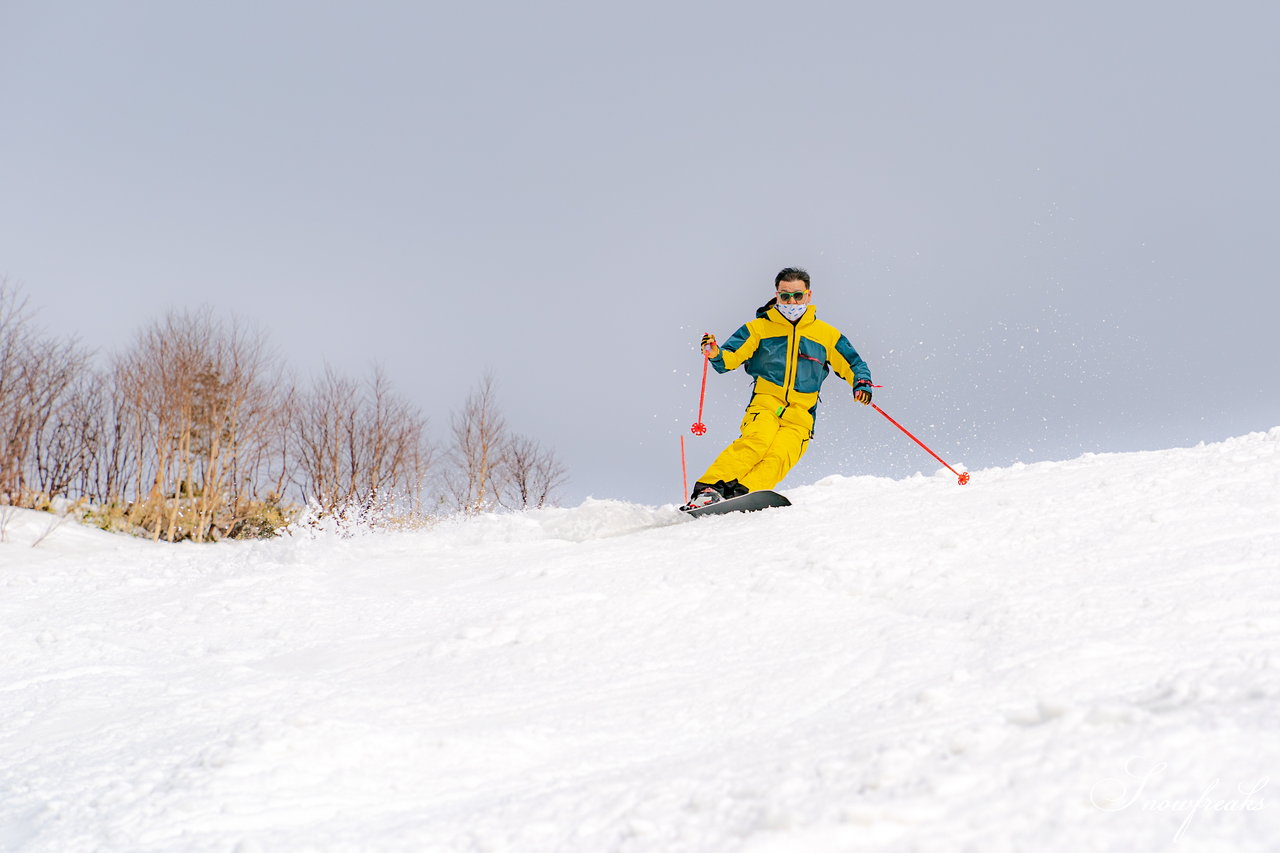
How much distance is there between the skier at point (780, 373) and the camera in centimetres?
720

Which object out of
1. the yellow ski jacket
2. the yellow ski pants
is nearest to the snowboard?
the yellow ski pants

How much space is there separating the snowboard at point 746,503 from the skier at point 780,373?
204 millimetres

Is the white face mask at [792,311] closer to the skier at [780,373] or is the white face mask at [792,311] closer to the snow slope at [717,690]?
the skier at [780,373]

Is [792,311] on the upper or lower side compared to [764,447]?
upper

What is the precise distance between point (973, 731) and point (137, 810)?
2.33 m

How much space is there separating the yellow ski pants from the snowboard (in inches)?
4.8

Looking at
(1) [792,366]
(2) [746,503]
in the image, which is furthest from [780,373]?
(2) [746,503]

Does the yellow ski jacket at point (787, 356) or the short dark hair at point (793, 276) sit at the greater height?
the short dark hair at point (793, 276)

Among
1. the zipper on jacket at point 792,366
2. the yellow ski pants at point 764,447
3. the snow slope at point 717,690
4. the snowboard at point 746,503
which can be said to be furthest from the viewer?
the zipper on jacket at point 792,366

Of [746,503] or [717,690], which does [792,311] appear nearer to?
[746,503]

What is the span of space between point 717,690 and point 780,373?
14.6ft

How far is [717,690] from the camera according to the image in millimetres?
3248

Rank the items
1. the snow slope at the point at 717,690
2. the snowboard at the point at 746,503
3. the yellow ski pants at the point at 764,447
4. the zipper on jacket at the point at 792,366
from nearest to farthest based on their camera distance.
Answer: the snow slope at the point at 717,690
the snowboard at the point at 746,503
the yellow ski pants at the point at 764,447
the zipper on jacket at the point at 792,366

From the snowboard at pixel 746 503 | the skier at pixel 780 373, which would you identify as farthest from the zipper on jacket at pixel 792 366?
the snowboard at pixel 746 503
